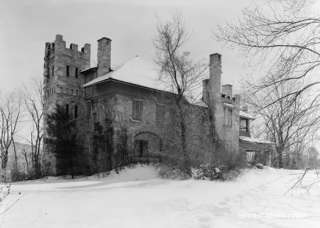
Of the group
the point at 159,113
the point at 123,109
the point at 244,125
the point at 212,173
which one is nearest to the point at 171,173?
the point at 212,173

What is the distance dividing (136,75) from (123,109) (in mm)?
2927

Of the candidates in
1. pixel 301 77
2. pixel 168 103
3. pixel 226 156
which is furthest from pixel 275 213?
pixel 168 103

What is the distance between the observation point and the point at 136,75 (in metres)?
23.9

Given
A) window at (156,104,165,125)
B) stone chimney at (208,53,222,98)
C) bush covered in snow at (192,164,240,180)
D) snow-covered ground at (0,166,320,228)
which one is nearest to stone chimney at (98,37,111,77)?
window at (156,104,165,125)

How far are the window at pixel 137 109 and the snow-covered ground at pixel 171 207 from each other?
8.27 meters

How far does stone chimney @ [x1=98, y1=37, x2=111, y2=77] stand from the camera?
24.1m

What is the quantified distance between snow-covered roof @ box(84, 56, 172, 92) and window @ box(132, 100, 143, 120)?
1.39 meters

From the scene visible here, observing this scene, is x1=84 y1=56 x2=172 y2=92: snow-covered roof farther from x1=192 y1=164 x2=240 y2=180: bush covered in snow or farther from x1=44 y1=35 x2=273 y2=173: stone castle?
x1=192 y1=164 x2=240 y2=180: bush covered in snow

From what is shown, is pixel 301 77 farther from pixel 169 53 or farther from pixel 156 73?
pixel 156 73

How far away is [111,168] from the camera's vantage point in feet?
70.0

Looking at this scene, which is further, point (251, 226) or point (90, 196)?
point (90, 196)

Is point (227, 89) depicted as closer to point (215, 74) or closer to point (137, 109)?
point (215, 74)

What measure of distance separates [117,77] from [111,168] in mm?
5813

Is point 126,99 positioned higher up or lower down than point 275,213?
higher up
